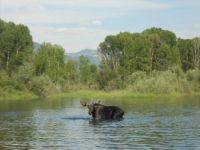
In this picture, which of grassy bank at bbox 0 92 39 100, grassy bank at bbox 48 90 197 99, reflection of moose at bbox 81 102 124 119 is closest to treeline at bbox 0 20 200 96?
grassy bank at bbox 0 92 39 100

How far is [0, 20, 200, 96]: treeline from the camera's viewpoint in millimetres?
119812

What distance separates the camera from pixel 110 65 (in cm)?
14000

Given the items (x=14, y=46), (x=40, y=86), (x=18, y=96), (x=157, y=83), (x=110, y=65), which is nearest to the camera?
(x=157, y=83)

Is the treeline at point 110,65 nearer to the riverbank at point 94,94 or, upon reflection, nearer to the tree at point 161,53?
the tree at point 161,53

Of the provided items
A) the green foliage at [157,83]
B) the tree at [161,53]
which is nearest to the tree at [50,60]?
the green foliage at [157,83]

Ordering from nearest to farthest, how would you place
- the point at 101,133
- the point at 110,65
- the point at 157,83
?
1. the point at 101,133
2. the point at 157,83
3. the point at 110,65

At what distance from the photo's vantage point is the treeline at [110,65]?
393ft

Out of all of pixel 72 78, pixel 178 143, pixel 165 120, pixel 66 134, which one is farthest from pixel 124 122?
pixel 72 78

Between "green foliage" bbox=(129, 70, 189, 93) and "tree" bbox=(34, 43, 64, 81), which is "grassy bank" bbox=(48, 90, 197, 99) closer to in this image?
"green foliage" bbox=(129, 70, 189, 93)

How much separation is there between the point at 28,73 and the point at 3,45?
11.3m

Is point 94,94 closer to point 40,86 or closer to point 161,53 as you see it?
point 40,86

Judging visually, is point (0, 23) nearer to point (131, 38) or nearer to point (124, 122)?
point (131, 38)

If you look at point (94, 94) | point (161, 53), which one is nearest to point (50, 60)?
point (94, 94)

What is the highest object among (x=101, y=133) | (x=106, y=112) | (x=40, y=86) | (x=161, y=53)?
(x=161, y=53)
